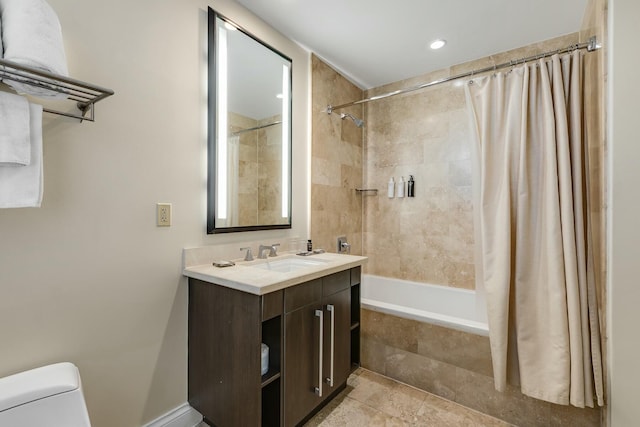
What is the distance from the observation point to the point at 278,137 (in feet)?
→ 7.05

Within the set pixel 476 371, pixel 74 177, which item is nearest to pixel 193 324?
pixel 74 177

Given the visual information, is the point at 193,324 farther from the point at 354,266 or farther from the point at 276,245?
the point at 354,266

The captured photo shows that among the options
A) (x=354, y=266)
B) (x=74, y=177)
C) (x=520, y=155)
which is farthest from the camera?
(x=354, y=266)

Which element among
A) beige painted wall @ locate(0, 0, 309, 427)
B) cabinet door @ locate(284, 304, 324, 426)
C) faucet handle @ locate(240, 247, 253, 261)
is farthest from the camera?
faucet handle @ locate(240, 247, 253, 261)

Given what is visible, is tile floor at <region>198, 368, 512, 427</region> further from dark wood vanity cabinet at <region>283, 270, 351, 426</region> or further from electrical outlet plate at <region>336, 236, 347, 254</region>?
electrical outlet plate at <region>336, 236, 347, 254</region>

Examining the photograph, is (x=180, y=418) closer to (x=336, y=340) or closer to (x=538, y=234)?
(x=336, y=340)

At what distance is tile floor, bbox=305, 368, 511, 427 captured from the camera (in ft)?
5.64

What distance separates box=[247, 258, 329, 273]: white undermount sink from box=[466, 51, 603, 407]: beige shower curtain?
1.06 metres

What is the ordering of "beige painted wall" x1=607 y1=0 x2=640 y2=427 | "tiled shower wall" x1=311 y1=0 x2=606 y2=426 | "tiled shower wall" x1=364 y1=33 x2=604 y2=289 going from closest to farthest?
"beige painted wall" x1=607 y1=0 x2=640 y2=427, "tiled shower wall" x1=311 y1=0 x2=606 y2=426, "tiled shower wall" x1=364 y1=33 x2=604 y2=289

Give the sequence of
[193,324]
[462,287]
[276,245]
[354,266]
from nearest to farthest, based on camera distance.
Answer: [193,324], [354,266], [276,245], [462,287]

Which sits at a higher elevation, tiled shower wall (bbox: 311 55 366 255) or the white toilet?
tiled shower wall (bbox: 311 55 366 255)

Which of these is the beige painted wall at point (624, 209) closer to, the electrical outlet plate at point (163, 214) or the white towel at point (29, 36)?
the electrical outlet plate at point (163, 214)

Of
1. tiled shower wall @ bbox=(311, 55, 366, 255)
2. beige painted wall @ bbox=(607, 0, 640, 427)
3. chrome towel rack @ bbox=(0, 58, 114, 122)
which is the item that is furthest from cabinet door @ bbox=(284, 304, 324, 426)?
beige painted wall @ bbox=(607, 0, 640, 427)

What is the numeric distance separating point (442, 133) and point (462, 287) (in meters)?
1.41
